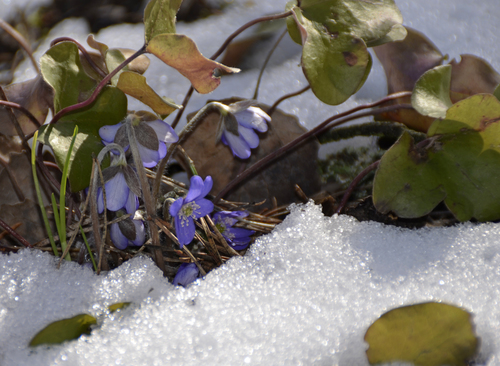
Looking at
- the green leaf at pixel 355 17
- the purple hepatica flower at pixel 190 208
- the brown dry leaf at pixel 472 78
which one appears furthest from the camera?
the brown dry leaf at pixel 472 78

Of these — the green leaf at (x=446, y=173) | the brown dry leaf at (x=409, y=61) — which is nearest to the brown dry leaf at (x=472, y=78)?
the brown dry leaf at (x=409, y=61)

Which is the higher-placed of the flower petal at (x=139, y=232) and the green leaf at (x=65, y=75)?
the green leaf at (x=65, y=75)

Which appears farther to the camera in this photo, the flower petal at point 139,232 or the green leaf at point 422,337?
the flower petal at point 139,232

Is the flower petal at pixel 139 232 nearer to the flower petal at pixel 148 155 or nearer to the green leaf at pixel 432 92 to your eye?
the flower petal at pixel 148 155

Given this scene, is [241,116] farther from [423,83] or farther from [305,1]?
[423,83]

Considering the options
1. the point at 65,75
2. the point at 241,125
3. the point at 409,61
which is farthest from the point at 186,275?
the point at 409,61

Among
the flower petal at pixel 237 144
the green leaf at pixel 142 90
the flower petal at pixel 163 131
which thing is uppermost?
the green leaf at pixel 142 90

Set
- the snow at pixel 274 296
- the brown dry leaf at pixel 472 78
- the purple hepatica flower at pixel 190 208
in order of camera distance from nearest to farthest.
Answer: the snow at pixel 274 296
the purple hepatica flower at pixel 190 208
the brown dry leaf at pixel 472 78

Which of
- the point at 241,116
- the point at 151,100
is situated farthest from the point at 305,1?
the point at 151,100
